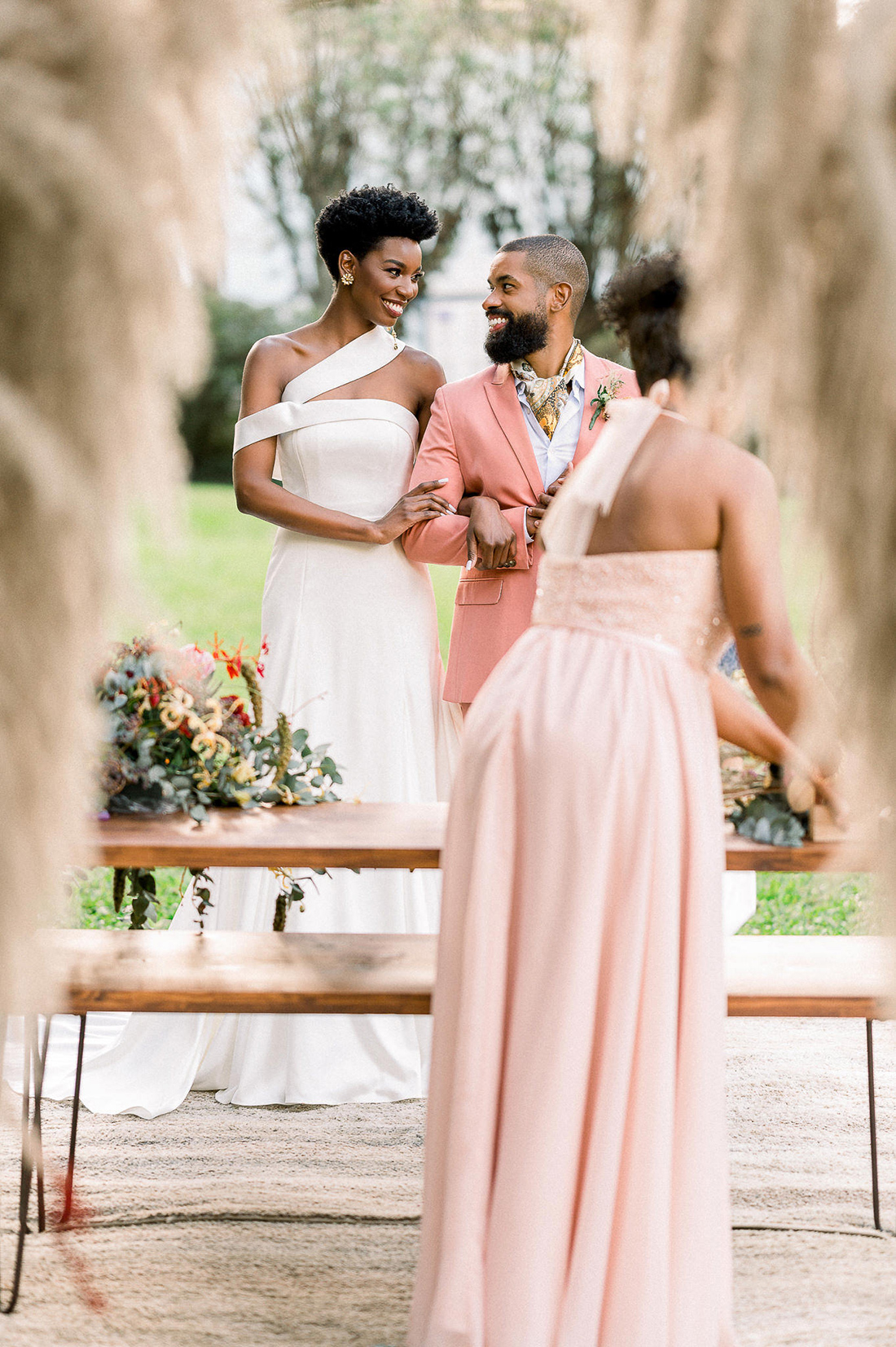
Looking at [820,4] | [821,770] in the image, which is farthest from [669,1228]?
[820,4]

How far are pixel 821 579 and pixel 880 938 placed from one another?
0.42 metres

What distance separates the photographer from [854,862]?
83.3 inches

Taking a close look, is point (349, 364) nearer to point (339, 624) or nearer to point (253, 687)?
point (339, 624)

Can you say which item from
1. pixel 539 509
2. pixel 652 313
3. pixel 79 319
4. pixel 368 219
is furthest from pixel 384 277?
pixel 79 319

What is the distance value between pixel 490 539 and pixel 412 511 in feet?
0.89

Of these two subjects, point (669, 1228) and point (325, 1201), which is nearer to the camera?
point (669, 1228)

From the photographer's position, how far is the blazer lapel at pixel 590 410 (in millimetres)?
3953

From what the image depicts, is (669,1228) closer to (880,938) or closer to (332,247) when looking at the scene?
(880,938)

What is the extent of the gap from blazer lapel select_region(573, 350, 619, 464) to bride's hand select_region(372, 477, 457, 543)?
1.40ft

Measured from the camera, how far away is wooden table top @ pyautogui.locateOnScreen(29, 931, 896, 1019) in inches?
102

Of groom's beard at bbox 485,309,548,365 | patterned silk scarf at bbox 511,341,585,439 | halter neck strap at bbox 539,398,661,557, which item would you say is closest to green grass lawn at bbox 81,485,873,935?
halter neck strap at bbox 539,398,661,557

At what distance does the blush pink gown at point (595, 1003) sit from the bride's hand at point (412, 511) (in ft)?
5.28

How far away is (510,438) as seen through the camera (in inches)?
155

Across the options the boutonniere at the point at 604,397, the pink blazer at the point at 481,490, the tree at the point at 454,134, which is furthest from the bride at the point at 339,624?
the tree at the point at 454,134
